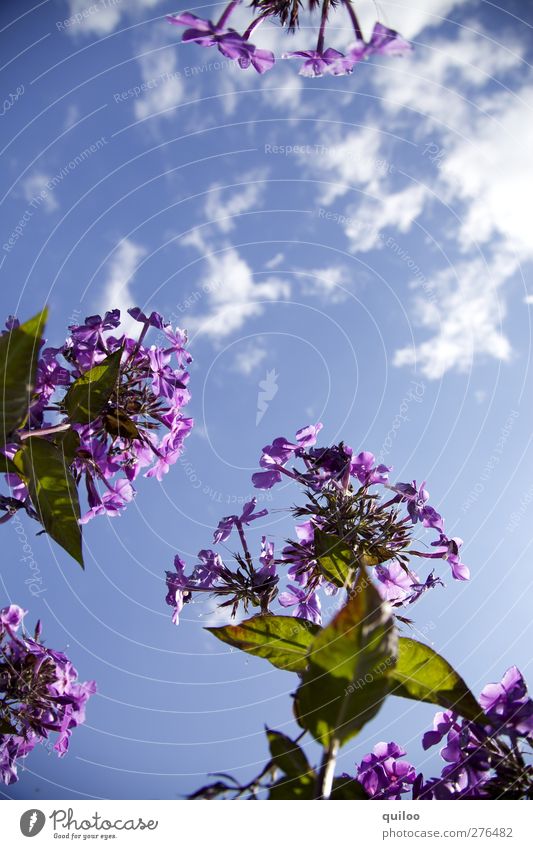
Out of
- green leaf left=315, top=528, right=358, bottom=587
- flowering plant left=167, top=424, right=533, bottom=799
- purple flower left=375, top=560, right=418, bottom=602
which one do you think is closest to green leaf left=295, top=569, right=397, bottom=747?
flowering plant left=167, top=424, right=533, bottom=799

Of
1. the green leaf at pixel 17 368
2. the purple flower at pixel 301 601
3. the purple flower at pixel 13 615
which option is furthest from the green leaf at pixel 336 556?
the purple flower at pixel 13 615

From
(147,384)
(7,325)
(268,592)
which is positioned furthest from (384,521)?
(7,325)

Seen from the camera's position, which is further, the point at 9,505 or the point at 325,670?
the point at 9,505

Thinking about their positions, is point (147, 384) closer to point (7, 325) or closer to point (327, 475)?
point (7, 325)
